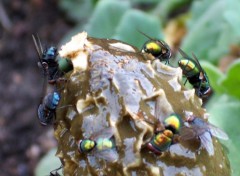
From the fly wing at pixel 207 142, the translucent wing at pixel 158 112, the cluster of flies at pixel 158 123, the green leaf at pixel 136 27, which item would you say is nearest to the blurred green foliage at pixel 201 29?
the green leaf at pixel 136 27

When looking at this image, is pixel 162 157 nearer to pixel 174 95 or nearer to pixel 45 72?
pixel 174 95

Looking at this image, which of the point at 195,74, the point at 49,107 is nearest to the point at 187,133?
the point at 195,74

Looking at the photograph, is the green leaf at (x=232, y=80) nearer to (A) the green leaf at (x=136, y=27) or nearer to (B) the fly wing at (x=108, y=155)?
(A) the green leaf at (x=136, y=27)

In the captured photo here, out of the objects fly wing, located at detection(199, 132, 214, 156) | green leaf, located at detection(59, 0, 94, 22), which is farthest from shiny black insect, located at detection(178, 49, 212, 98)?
green leaf, located at detection(59, 0, 94, 22)

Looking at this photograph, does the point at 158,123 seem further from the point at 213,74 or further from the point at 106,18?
the point at 106,18

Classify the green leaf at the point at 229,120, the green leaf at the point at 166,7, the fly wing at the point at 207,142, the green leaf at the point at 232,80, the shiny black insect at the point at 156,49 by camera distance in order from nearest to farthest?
the fly wing at the point at 207,142, the shiny black insect at the point at 156,49, the green leaf at the point at 229,120, the green leaf at the point at 232,80, the green leaf at the point at 166,7

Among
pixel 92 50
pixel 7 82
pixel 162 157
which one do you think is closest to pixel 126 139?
pixel 162 157
